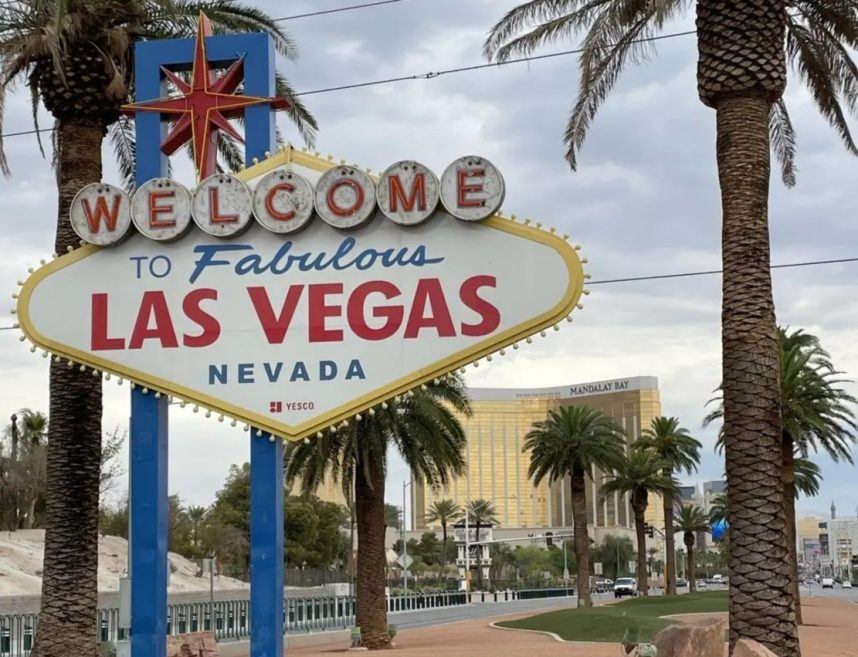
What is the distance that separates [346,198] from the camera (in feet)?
53.3

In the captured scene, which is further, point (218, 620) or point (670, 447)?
point (670, 447)

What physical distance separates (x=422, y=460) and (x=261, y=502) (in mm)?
22664

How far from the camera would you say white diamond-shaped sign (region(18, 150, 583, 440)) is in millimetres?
15828

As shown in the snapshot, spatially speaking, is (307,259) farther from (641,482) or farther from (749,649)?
(641,482)

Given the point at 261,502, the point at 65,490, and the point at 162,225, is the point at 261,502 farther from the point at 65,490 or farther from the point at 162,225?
the point at 65,490

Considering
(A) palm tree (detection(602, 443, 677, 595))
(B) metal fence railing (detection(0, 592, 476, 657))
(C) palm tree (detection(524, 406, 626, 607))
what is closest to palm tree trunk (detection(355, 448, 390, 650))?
(B) metal fence railing (detection(0, 592, 476, 657))

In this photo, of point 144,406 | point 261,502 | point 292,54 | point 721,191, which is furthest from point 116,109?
point 721,191

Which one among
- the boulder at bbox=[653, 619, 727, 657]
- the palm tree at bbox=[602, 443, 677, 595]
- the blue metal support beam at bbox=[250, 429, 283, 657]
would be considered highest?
the palm tree at bbox=[602, 443, 677, 595]

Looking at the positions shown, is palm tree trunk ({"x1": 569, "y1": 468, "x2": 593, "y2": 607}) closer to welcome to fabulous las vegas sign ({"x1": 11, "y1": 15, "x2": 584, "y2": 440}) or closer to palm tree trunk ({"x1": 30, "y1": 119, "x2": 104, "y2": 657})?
palm tree trunk ({"x1": 30, "y1": 119, "x2": 104, "y2": 657})

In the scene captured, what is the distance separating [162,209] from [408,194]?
343 cm

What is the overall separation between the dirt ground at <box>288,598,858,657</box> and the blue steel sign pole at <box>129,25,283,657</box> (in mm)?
14505

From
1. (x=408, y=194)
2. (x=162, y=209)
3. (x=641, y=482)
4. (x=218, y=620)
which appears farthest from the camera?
(x=641, y=482)

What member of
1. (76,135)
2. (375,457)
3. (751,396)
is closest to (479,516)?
(375,457)

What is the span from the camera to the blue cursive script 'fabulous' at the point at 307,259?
1614 centimetres
